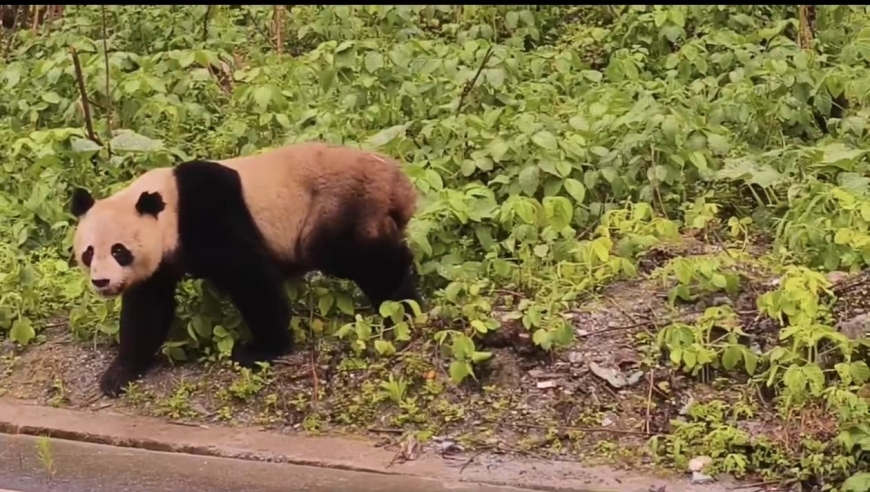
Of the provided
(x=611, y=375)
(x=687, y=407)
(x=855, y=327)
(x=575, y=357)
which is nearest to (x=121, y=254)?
(x=575, y=357)

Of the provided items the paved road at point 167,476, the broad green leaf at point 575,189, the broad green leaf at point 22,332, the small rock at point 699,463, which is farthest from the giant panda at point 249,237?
Result: the small rock at point 699,463

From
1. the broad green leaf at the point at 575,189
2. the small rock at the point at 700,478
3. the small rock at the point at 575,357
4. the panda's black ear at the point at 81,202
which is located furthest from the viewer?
the broad green leaf at the point at 575,189

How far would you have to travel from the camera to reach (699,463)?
154 inches

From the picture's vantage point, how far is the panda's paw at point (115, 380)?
488 cm

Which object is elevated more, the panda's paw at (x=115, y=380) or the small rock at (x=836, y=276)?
the small rock at (x=836, y=276)

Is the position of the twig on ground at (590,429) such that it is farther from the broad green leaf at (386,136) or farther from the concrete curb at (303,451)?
the broad green leaf at (386,136)

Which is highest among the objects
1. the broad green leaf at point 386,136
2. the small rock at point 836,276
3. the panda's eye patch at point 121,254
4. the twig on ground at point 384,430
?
the panda's eye patch at point 121,254

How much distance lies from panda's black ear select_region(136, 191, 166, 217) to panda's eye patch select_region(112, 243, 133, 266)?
0.16 meters

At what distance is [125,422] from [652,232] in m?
2.43

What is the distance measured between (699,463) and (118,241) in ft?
8.06

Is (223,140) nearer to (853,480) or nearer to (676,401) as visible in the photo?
(676,401)

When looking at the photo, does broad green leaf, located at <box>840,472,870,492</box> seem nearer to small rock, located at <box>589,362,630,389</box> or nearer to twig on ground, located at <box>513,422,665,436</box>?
twig on ground, located at <box>513,422,665,436</box>

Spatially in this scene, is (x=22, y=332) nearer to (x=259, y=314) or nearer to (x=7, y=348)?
(x=7, y=348)

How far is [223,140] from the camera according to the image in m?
6.62
